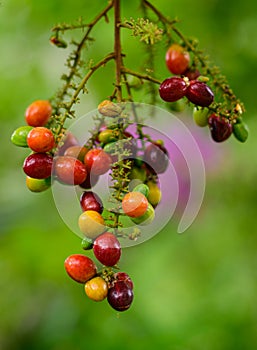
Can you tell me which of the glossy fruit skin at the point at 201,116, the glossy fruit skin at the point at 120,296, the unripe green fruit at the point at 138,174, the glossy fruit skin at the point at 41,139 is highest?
the glossy fruit skin at the point at 201,116

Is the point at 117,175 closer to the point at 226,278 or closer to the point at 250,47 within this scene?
the point at 250,47

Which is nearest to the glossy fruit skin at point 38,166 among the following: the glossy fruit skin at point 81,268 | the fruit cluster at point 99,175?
the fruit cluster at point 99,175

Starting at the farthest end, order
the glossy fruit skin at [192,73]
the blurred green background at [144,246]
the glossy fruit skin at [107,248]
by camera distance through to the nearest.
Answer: the blurred green background at [144,246], the glossy fruit skin at [192,73], the glossy fruit skin at [107,248]

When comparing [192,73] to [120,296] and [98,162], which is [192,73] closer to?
[98,162]

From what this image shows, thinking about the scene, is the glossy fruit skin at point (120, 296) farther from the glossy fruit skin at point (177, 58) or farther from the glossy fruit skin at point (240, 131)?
the glossy fruit skin at point (177, 58)

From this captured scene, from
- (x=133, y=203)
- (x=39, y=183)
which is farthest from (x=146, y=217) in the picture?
(x=39, y=183)

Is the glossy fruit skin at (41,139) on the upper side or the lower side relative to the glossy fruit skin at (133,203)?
upper

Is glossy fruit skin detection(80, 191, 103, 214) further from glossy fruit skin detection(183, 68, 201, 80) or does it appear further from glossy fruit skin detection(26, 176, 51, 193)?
glossy fruit skin detection(183, 68, 201, 80)
